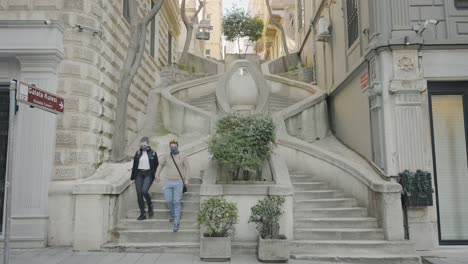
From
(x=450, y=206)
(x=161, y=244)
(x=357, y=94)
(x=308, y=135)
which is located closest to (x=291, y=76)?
(x=308, y=135)

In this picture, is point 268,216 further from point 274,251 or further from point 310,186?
point 310,186

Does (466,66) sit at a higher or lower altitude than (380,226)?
higher

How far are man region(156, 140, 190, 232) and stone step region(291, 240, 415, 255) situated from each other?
2380mm

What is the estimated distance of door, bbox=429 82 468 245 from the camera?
26.3ft

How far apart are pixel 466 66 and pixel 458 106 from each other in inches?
35.6

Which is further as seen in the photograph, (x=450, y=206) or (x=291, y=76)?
(x=291, y=76)

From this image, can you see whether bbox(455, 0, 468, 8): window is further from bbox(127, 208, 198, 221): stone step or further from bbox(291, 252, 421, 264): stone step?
bbox(127, 208, 198, 221): stone step

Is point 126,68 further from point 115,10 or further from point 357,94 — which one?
point 357,94

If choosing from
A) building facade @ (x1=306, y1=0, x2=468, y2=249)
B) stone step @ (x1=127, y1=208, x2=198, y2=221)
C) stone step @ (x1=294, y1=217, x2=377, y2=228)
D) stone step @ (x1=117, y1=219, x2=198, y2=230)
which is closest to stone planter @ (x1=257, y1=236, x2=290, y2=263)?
stone step @ (x1=294, y1=217, x2=377, y2=228)

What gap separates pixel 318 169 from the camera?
9633 millimetres

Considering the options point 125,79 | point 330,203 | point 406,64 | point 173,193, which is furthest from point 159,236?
point 406,64

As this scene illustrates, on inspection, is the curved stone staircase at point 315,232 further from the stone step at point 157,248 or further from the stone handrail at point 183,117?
the stone handrail at point 183,117

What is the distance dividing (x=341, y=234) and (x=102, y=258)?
4.57m

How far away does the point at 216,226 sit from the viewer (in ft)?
21.6
